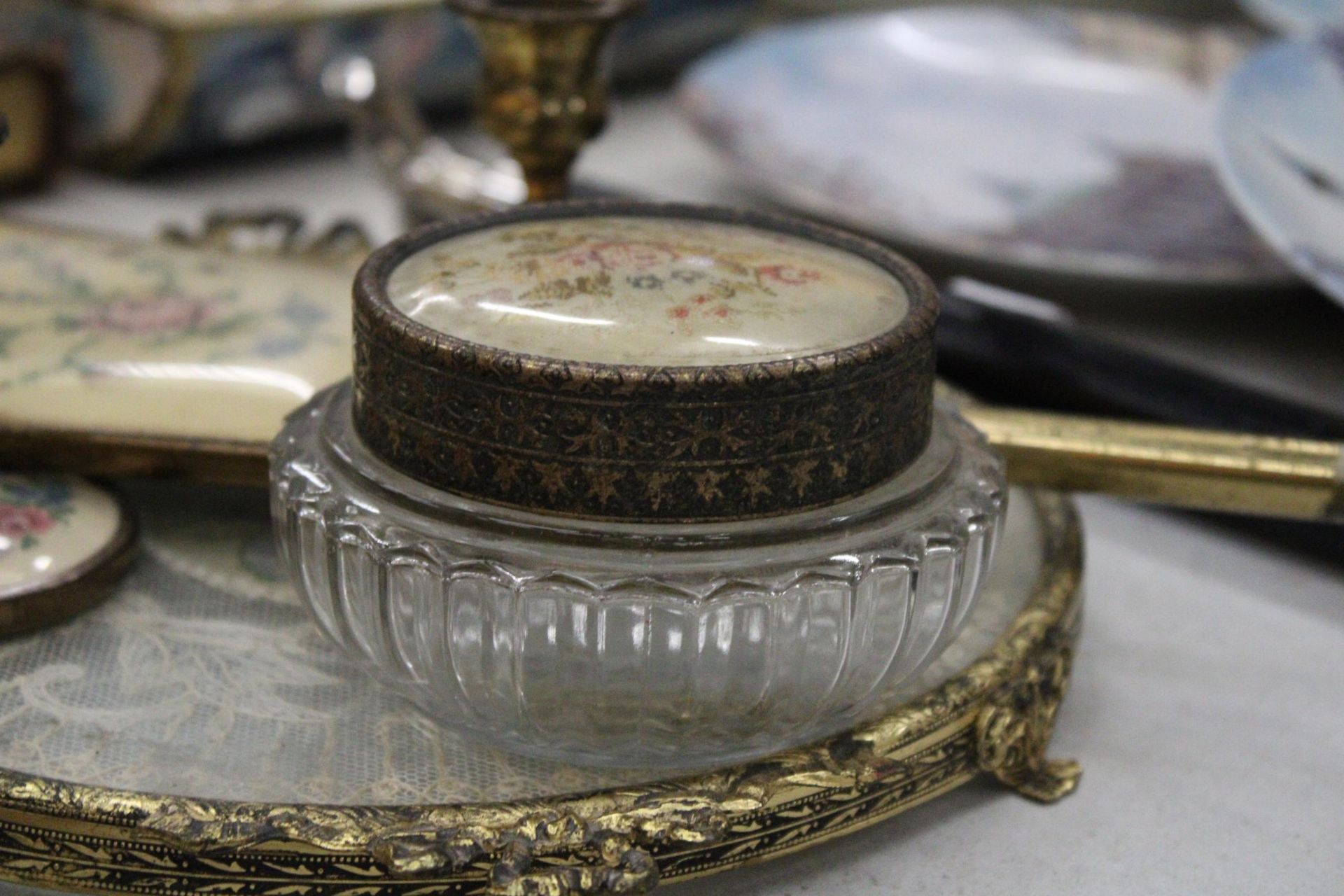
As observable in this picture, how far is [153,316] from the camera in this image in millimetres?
689

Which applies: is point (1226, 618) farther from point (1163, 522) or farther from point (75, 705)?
point (75, 705)

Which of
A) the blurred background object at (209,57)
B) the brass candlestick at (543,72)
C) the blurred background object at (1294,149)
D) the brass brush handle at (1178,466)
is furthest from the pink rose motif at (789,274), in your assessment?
the blurred background object at (209,57)

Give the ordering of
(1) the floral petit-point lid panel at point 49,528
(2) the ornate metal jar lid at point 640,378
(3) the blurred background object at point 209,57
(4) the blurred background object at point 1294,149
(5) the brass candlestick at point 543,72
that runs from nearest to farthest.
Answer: (2) the ornate metal jar lid at point 640,378
(1) the floral petit-point lid panel at point 49,528
(5) the brass candlestick at point 543,72
(4) the blurred background object at point 1294,149
(3) the blurred background object at point 209,57

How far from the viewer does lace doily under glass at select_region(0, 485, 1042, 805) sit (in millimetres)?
Result: 506

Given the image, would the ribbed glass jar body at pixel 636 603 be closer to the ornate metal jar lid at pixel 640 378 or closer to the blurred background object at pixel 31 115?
the ornate metal jar lid at pixel 640 378

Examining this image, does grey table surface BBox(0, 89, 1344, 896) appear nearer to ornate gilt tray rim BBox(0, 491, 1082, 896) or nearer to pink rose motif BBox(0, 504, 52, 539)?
ornate gilt tray rim BBox(0, 491, 1082, 896)

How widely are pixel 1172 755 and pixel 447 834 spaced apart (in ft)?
1.00

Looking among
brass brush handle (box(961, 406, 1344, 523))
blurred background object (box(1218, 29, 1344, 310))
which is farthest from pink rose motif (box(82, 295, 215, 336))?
blurred background object (box(1218, 29, 1344, 310))

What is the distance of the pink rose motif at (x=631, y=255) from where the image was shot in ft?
1.70

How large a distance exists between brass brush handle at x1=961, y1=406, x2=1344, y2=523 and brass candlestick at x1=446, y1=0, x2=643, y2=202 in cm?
27

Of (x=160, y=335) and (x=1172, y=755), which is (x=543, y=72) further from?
(x=1172, y=755)

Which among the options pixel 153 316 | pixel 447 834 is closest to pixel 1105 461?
pixel 447 834

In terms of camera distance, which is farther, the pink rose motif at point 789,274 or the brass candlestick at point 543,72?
the brass candlestick at point 543,72

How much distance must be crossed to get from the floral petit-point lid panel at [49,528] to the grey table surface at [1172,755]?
129 mm
